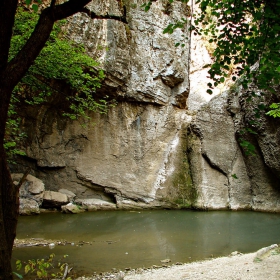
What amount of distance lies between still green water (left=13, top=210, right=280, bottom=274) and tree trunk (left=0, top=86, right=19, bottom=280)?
3.14 meters

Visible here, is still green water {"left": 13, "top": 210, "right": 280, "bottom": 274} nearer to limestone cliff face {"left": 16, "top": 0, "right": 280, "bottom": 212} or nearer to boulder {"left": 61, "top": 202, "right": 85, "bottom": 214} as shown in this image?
boulder {"left": 61, "top": 202, "right": 85, "bottom": 214}

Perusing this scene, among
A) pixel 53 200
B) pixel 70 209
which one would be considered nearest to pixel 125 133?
pixel 70 209

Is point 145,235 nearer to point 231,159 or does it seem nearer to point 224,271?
point 224,271

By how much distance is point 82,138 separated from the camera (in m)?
14.7

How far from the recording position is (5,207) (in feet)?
9.61

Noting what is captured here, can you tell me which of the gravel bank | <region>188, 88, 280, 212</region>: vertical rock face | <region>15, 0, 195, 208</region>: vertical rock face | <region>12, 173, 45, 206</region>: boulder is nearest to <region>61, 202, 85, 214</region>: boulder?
<region>12, 173, 45, 206</region>: boulder

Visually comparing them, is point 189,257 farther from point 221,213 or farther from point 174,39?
point 174,39

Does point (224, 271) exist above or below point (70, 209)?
above

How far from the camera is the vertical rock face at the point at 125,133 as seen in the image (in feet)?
45.9

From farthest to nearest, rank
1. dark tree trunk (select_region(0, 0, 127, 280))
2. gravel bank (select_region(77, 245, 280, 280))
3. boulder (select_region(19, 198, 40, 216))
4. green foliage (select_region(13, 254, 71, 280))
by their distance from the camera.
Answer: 1. boulder (select_region(19, 198, 40, 216))
2. gravel bank (select_region(77, 245, 280, 280))
3. green foliage (select_region(13, 254, 71, 280))
4. dark tree trunk (select_region(0, 0, 127, 280))

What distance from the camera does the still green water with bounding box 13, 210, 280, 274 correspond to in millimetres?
6656

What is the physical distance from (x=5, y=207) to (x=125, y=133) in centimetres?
1206

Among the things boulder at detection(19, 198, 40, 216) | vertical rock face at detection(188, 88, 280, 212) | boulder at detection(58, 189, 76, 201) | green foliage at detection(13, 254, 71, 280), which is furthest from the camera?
boulder at detection(58, 189, 76, 201)

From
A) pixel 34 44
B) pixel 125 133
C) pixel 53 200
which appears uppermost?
pixel 125 133
